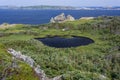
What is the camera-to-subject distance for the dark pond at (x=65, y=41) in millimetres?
108250

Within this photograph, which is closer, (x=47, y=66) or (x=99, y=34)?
(x=47, y=66)

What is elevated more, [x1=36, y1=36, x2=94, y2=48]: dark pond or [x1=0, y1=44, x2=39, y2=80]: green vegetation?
[x1=0, y1=44, x2=39, y2=80]: green vegetation

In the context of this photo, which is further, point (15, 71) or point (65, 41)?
point (65, 41)

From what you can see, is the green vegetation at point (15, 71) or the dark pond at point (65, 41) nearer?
the green vegetation at point (15, 71)

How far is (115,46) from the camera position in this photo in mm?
100375

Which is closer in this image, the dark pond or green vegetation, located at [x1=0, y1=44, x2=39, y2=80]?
green vegetation, located at [x1=0, y1=44, x2=39, y2=80]

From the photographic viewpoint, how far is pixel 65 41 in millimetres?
117938

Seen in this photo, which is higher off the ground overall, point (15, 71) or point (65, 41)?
point (15, 71)

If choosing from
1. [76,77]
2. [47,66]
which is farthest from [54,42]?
[76,77]

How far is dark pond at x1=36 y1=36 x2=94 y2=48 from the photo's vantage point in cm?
10825

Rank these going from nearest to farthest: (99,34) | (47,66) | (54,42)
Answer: (47,66) < (54,42) < (99,34)

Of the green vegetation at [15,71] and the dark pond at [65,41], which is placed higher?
the green vegetation at [15,71]

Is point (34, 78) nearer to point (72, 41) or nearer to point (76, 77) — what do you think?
point (76, 77)

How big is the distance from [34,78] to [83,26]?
12707cm
